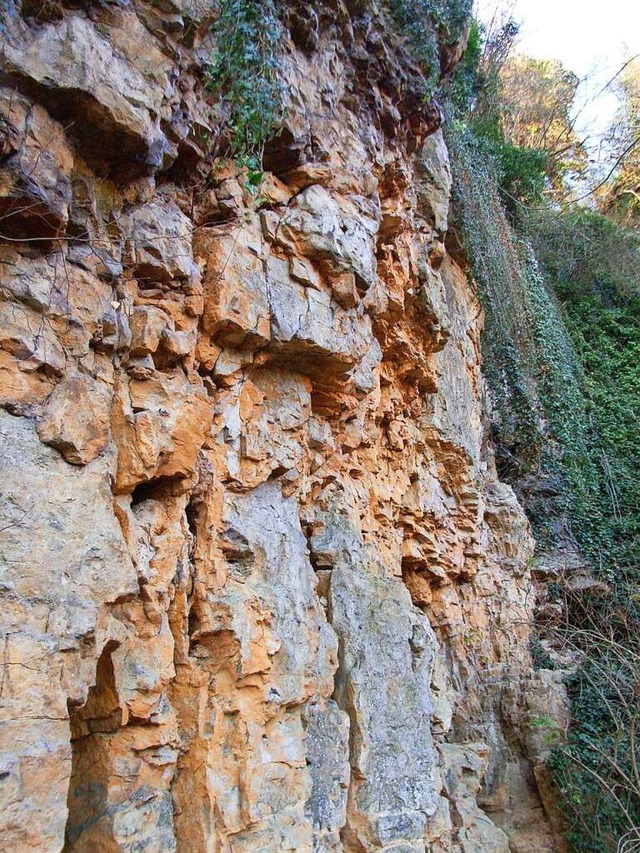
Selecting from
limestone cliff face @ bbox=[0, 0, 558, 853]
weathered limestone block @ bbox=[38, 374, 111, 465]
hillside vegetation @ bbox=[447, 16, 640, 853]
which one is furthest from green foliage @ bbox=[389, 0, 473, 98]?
weathered limestone block @ bbox=[38, 374, 111, 465]

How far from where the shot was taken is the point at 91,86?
3.21 meters

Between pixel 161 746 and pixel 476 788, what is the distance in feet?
13.0

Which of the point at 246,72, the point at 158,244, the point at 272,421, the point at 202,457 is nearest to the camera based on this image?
the point at 158,244

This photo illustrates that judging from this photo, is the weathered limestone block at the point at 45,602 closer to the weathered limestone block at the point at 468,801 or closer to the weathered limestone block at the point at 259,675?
the weathered limestone block at the point at 259,675

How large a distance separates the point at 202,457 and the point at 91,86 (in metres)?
2.00

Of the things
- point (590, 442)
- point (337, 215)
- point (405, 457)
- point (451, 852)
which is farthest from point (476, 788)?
point (590, 442)

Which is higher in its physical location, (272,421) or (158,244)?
(158,244)

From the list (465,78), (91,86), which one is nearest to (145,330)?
(91,86)

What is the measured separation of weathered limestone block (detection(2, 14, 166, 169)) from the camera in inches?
122

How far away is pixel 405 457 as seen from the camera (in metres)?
6.88

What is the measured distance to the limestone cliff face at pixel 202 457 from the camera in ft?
9.65

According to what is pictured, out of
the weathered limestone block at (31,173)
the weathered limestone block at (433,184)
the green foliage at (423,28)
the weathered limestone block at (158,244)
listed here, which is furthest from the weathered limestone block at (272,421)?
the green foliage at (423,28)

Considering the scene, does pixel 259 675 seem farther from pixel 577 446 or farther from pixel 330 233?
pixel 577 446

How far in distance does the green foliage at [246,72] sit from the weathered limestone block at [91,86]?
62 cm
